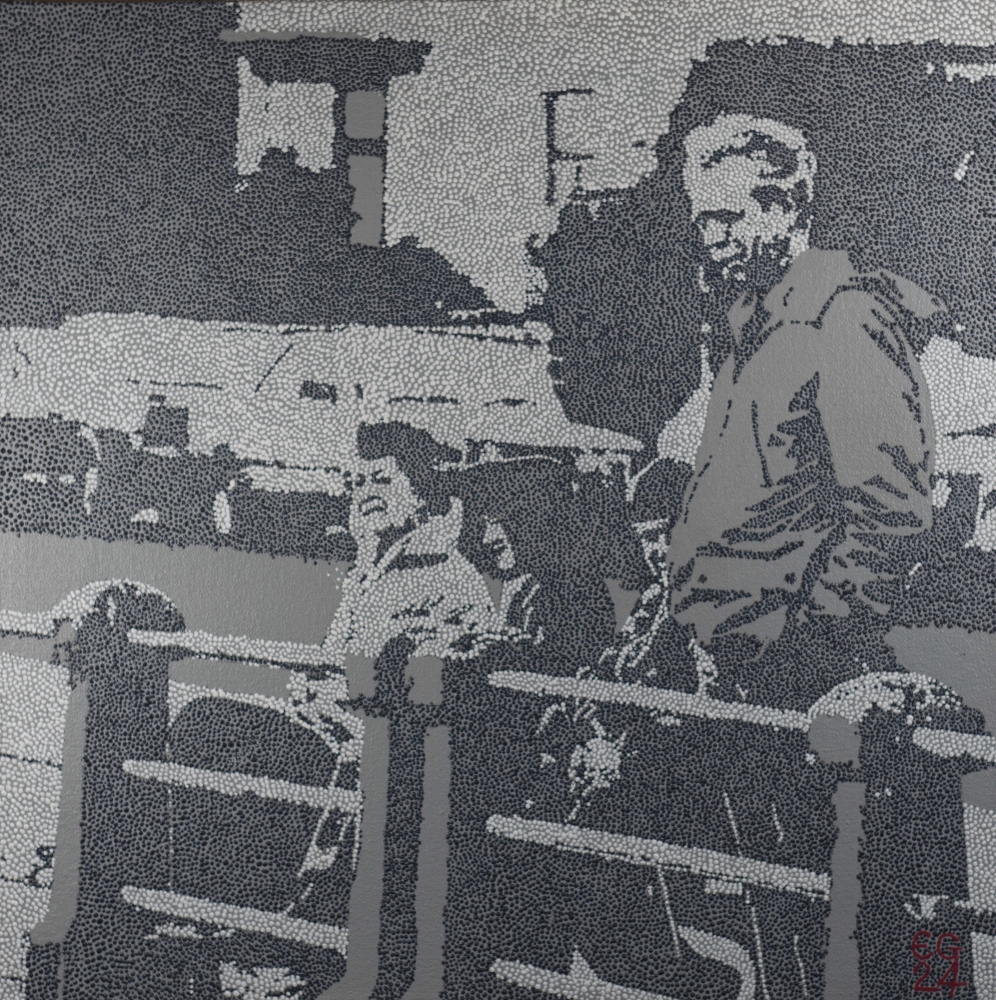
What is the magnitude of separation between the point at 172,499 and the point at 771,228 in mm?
718

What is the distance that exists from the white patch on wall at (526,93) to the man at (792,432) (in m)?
0.10

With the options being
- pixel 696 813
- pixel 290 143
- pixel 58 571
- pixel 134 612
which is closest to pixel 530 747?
pixel 696 813

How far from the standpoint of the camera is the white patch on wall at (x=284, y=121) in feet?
2.93

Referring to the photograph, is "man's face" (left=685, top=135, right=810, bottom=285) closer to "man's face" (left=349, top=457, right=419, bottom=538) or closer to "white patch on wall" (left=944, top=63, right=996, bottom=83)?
"white patch on wall" (left=944, top=63, right=996, bottom=83)

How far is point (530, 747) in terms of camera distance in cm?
84

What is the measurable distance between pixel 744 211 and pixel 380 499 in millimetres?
502

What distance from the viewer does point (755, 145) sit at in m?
0.86

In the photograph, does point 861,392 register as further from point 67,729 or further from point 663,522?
point 67,729
